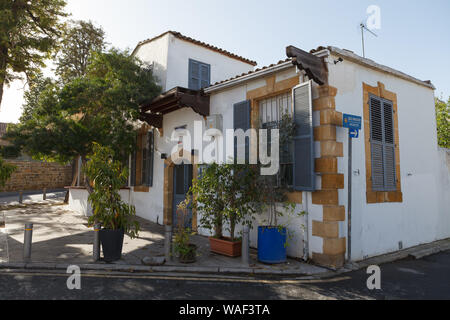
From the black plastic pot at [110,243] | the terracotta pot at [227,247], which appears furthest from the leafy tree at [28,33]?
the terracotta pot at [227,247]

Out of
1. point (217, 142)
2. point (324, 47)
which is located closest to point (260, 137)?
point (217, 142)

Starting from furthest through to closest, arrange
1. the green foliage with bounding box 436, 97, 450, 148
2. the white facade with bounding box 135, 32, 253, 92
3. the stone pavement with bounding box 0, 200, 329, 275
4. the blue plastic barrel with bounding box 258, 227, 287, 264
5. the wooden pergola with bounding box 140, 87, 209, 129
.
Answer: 1. the green foliage with bounding box 436, 97, 450, 148
2. the white facade with bounding box 135, 32, 253, 92
3. the wooden pergola with bounding box 140, 87, 209, 129
4. the blue plastic barrel with bounding box 258, 227, 287, 264
5. the stone pavement with bounding box 0, 200, 329, 275

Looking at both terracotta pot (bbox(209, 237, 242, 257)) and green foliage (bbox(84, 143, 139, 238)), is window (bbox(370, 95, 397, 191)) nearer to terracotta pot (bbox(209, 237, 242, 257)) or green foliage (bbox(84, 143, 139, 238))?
terracotta pot (bbox(209, 237, 242, 257))

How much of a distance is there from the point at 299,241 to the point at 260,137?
238 centimetres

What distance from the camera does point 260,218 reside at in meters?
6.84

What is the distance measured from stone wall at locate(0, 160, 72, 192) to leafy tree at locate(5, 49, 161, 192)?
15.1 metres

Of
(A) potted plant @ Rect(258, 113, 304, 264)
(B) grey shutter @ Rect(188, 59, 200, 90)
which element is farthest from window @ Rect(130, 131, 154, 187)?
(A) potted plant @ Rect(258, 113, 304, 264)

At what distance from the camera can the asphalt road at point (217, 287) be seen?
4.24 m

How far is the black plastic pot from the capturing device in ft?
19.2

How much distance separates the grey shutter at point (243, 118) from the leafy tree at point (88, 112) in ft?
12.7

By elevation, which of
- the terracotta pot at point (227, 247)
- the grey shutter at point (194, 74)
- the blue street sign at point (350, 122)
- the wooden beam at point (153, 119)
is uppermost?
the grey shutter at point (194, 74)

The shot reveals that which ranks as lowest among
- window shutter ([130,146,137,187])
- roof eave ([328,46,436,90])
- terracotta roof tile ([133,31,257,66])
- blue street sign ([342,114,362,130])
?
window shutter ([130,146,137,187])
